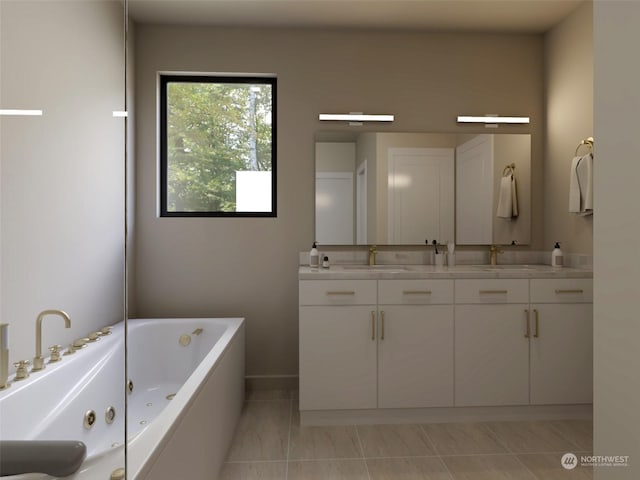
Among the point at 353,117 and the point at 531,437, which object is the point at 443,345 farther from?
the point at 353,117

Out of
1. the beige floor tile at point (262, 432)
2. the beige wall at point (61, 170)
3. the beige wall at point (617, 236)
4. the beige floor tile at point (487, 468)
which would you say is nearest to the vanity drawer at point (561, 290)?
the beige floor tile at point (487, 468)

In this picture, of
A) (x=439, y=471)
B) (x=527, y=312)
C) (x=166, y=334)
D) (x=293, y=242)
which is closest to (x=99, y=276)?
(x=439, y=471)

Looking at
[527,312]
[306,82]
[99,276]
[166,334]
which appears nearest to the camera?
[99,276]

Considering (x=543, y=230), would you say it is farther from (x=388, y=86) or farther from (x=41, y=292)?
(x=41, y=292)

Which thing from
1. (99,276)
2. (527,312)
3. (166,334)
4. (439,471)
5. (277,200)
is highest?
(277,200)

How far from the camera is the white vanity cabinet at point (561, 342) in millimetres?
2389

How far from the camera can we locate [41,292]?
1.56 feet

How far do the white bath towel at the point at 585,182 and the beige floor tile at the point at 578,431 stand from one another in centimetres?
130

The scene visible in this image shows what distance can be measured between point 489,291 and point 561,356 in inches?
23.9

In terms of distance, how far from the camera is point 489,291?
238 centimetres

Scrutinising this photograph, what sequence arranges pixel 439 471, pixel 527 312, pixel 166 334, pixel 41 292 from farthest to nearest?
pixel 166 334, pixel 527 312, pixel 439 471, pixel 41 292

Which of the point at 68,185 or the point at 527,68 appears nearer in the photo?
the point at 68,185

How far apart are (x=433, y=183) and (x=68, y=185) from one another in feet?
8.75

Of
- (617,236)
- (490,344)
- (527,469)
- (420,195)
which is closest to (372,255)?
(420,195)
